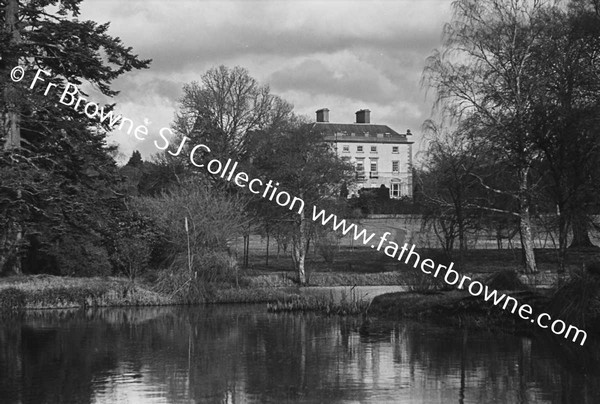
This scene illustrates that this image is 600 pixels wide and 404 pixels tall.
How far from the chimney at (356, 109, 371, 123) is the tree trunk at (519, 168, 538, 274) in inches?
2712

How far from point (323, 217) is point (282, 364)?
25.0m

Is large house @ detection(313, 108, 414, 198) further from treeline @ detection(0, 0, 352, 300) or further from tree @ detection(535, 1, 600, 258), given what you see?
tree @ detection(535, 1, 600, 258)

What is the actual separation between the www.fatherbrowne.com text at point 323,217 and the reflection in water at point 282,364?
164 centimetres

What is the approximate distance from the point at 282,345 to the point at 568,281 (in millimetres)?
8206

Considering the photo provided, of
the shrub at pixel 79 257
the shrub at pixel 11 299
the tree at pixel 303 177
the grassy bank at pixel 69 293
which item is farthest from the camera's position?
the tree at pixel 303 177

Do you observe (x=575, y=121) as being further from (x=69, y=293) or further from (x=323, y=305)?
(x=69, y=293)

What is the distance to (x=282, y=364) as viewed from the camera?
16031 millimetres

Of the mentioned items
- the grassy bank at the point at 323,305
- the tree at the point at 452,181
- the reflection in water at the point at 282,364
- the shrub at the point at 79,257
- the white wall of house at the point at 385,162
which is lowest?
the reflection in water at the point at 282,364

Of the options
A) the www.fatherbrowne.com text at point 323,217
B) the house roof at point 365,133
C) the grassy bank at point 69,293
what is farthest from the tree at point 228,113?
the house roof at point 365,133

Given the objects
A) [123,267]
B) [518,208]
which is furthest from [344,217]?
[123,267]

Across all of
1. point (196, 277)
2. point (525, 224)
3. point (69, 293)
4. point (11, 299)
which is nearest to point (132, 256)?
point (196, 277)

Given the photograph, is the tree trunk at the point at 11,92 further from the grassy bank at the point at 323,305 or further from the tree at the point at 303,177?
the tree at the point at 303,177

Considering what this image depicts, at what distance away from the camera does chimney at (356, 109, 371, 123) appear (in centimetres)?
10542

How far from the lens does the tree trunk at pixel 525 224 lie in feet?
119
